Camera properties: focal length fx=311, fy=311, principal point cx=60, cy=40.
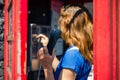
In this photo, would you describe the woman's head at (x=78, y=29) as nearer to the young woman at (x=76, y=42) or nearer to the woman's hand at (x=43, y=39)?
the young woman at (x=76, y=42)

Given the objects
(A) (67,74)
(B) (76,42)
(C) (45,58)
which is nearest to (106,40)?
(A) (67,74)

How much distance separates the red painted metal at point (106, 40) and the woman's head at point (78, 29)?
32.9 inches

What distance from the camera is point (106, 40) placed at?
28.4 inches

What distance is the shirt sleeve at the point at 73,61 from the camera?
1537 millimetres

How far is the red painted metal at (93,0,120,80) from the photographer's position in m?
0.71

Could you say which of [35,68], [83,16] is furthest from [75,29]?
[35,68]

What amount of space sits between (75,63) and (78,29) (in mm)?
176

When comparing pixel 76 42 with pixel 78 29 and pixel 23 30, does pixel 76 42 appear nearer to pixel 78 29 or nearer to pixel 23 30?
pixel 78 29

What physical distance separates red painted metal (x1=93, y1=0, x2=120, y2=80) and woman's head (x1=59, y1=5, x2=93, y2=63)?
84 cm

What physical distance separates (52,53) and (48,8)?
1.29ft

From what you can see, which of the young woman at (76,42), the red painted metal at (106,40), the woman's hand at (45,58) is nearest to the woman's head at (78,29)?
the young woman at (76,42)

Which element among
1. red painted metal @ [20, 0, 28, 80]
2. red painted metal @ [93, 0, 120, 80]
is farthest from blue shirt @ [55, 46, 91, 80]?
red painted metal @ [93, 0, 120, 80]

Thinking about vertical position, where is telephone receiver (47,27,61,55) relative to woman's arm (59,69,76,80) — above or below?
above

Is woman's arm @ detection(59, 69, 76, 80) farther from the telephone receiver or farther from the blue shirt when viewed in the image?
the telephone receiver
